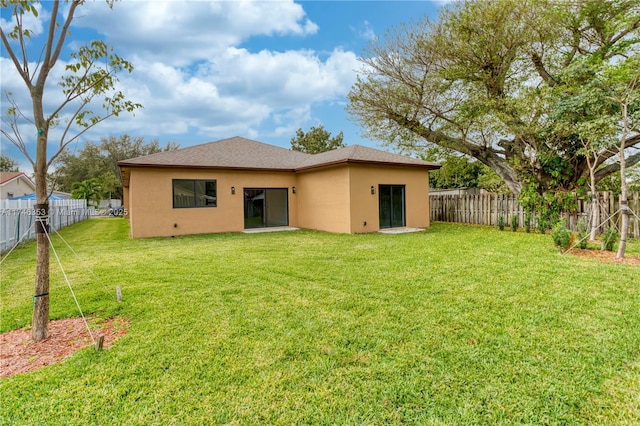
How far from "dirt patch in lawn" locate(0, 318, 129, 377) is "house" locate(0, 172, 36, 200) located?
93.3 feet

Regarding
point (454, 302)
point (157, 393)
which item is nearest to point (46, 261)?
point (157, 393)

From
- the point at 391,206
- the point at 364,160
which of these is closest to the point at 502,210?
the point at 391,206

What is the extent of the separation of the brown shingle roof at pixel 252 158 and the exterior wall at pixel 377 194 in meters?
0.41

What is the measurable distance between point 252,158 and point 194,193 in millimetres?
3051

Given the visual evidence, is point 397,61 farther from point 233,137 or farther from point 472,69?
point 233,137

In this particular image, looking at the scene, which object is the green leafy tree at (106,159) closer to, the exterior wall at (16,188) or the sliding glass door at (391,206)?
the exterior wall at (16,188)

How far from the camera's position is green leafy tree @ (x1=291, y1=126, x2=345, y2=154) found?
3503 centimetres

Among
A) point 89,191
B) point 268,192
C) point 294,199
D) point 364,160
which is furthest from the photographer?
point 89,191

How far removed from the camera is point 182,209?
489 inches

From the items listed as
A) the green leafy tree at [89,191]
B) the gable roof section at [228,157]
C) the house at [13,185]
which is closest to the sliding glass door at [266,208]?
the gable roof section at [228,157]

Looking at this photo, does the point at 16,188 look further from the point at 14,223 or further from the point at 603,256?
the point at 603,256

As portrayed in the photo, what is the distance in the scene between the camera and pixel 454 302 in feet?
14.1

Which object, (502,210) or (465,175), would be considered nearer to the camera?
(502,210)

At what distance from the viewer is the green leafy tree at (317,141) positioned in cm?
3503
